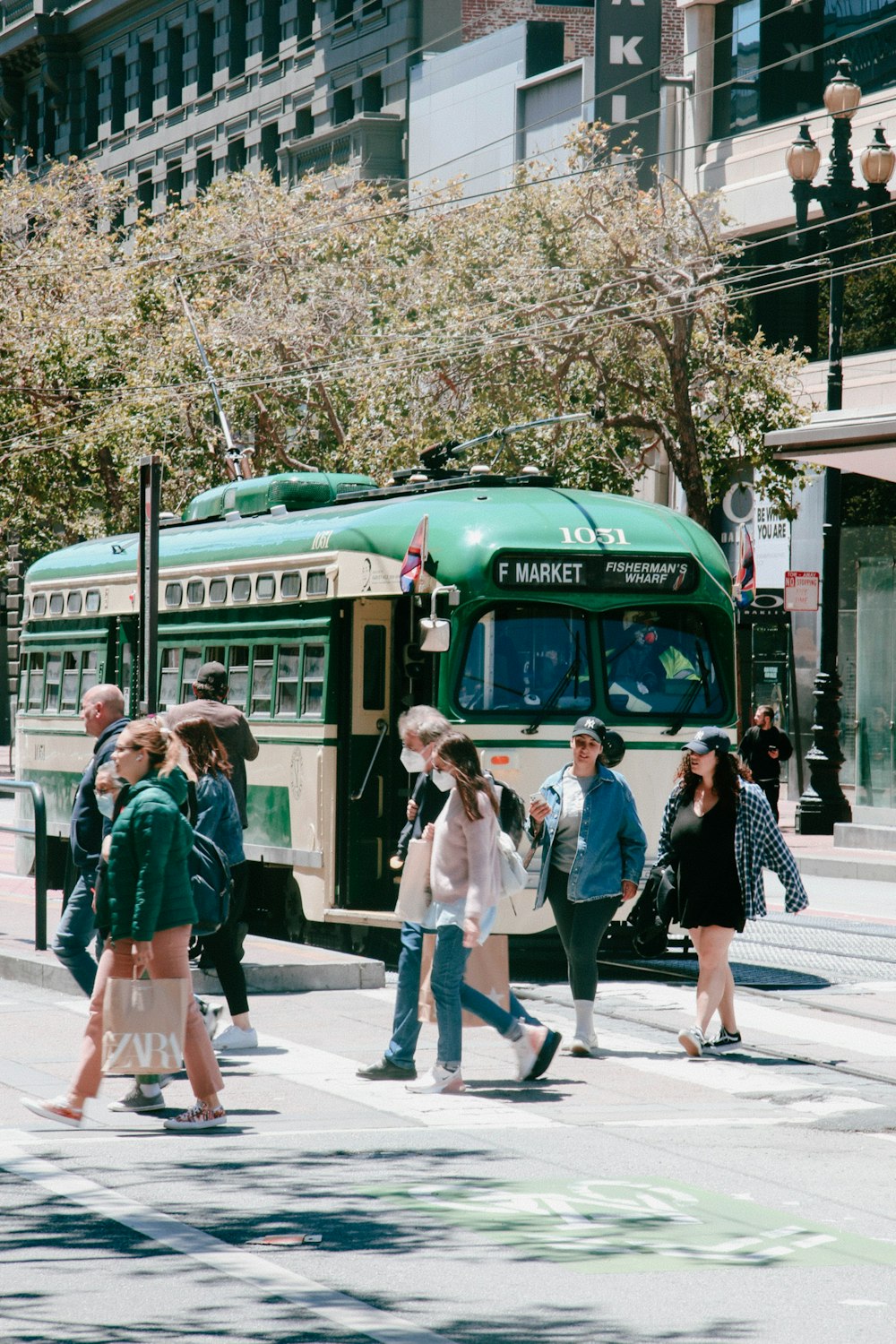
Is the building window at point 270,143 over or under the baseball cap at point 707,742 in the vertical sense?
over

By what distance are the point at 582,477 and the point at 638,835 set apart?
18.3 m

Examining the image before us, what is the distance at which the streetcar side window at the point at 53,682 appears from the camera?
1989cm

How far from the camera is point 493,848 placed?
9.50m

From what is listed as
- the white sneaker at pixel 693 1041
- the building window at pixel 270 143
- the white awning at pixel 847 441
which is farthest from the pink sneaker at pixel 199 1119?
the building window at pixel 270 143

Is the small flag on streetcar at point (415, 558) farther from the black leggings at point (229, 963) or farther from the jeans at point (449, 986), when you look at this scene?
the jeans at point (449, 986)

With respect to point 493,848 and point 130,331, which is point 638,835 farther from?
point 130,331

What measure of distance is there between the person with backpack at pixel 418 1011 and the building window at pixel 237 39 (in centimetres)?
5449

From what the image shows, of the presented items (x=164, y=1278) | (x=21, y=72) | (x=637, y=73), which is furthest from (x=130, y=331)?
(x=21, y=72)

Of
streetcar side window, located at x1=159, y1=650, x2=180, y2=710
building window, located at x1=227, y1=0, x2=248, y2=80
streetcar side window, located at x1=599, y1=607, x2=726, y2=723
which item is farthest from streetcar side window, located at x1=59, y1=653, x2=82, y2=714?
building window, located at x1=227, y1=0, x2=248, y2=80

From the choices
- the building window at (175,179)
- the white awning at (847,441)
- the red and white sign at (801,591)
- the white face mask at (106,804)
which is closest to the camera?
the white face mask at (106,804)

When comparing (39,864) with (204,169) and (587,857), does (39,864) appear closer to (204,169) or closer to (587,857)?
(587,857)

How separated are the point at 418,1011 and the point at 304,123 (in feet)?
164

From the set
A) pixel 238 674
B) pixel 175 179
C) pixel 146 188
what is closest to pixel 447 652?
pixel 238 674

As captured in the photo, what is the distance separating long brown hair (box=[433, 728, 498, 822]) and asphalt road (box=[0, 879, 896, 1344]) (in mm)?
1320
